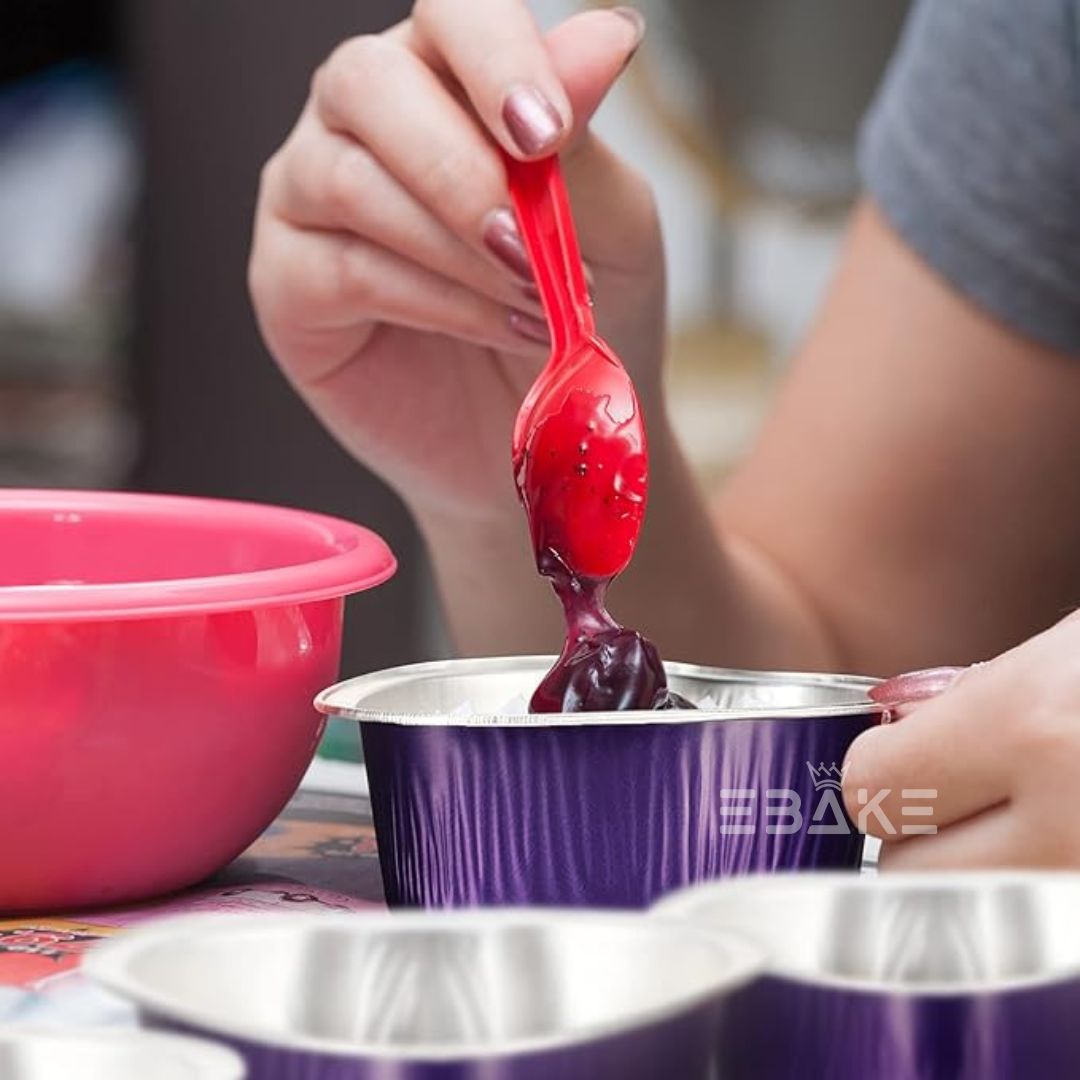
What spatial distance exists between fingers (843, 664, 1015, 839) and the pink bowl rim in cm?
17

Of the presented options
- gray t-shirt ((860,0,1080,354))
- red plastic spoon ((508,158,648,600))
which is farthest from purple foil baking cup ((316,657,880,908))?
gray t-shirt ((860,0,1080,354))

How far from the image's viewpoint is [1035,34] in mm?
1065

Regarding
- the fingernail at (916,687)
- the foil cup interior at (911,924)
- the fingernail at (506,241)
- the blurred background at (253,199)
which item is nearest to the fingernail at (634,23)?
the fingernail at (506,241)

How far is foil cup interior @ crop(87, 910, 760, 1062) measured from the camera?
0.93 feet

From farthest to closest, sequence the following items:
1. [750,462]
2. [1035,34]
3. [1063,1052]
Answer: [750,462] → [1035,34] → [1063,1052]

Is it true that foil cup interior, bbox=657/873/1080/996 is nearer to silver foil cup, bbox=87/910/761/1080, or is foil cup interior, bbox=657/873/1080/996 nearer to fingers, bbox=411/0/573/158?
silver foil cup, bbox=87/910/761/1080

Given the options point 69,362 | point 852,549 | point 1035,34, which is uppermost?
point 1035,34

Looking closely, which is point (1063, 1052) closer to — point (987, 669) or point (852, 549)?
point (987, 669)

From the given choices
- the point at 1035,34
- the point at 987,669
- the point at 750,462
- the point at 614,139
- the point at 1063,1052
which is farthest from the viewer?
the point at 614,139

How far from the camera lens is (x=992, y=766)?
0.40m

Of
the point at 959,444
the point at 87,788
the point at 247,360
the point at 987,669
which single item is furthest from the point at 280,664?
the point at 247,360

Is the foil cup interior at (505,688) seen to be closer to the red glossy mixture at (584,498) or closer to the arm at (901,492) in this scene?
the red glossy mixture at (584,498)

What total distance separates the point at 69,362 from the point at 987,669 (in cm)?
184

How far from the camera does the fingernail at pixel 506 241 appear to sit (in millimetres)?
656
